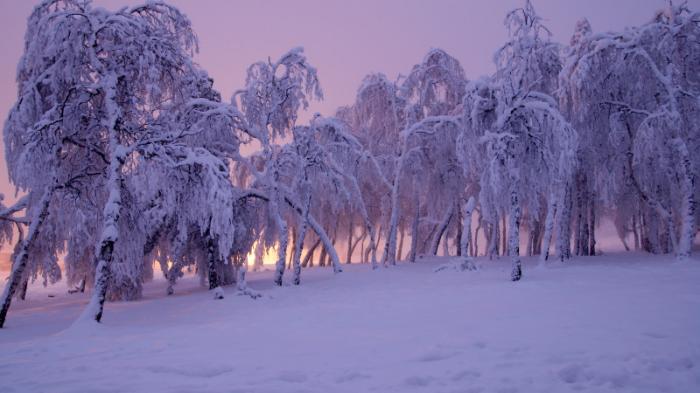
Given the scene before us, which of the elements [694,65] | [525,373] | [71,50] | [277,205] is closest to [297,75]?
[277,205]

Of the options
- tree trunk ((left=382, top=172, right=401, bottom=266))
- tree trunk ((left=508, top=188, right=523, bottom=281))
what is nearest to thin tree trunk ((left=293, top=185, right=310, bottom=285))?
tree trunk ((left=382, top=172, right=401, bottom=266))

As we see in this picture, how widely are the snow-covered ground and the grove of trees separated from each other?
211 cm

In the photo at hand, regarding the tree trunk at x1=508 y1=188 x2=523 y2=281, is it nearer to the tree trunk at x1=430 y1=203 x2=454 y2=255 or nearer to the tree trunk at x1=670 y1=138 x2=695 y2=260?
the tree trunk at x1=670 y1=138 x2=695 y2=260

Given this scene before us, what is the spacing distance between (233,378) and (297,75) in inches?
460

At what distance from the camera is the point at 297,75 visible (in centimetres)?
1499

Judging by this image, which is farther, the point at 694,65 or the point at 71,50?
the point at 694,65

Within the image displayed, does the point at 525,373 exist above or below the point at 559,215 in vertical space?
below

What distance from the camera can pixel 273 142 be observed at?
15844mm

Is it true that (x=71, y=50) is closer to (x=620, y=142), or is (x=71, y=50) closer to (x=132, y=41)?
(x=132, y=41)

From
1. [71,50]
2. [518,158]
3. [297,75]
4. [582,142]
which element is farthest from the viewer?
[582,142]

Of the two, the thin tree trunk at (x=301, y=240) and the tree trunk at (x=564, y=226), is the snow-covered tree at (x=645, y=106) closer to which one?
the tree trunk at (x=564, y=226)

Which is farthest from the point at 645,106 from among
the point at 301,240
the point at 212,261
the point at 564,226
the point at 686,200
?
the point at 212,261

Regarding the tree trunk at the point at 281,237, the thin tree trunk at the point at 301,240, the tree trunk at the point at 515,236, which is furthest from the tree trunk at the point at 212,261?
the tree trunk at the point at 515,236

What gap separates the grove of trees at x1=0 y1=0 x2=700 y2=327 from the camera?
1010cm
